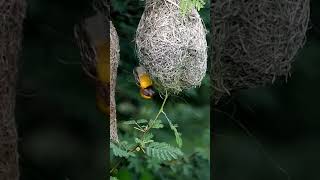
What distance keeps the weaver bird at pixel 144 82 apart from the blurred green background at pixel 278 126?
8.9 inches

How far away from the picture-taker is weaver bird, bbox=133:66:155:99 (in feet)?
5.39

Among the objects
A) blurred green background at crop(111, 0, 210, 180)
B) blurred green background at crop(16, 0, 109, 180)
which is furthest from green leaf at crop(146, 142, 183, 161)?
blurred green background at crop(16, 0, 109, 180)

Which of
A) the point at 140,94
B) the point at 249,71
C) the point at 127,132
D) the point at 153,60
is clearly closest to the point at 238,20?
the point at 249,71

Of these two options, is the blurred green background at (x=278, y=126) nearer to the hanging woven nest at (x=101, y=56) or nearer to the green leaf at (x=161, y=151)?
the green leaf at (x=161, y=151)

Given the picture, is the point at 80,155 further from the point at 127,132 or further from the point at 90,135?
the point at 127,132

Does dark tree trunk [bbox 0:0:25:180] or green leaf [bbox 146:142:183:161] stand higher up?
dark tree trunk [bbox 0:0:25:180]

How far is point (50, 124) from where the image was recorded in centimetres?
134

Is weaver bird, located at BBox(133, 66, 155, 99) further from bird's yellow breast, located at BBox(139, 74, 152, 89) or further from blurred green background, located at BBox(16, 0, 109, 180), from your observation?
blurred green background, located at BBox(16, 0, 109, 180)

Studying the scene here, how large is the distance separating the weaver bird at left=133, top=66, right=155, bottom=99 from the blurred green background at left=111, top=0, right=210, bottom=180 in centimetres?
2

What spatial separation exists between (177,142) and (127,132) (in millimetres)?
180

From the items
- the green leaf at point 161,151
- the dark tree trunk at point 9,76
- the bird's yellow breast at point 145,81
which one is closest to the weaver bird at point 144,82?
the bird's yellow breast at point 145,81

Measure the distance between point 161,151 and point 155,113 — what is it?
0.44 feet

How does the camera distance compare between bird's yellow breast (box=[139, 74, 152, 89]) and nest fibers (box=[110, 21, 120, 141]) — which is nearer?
nest fibers (box=[110, 21, 120, 141])

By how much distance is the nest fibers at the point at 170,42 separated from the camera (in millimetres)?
1502
